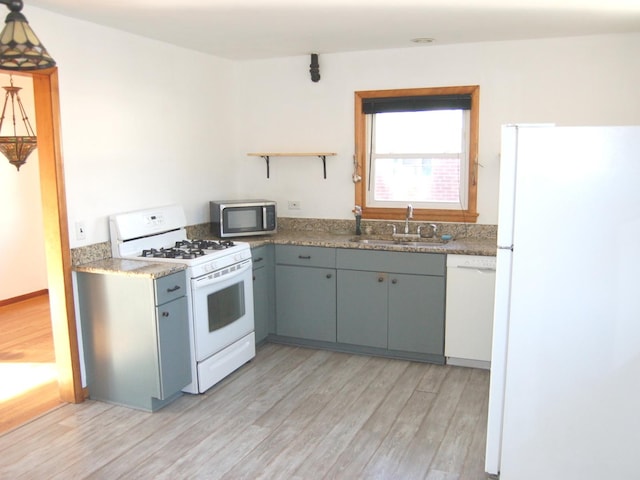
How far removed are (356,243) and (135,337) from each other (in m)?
1.68

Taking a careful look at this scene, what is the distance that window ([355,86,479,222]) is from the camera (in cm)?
428

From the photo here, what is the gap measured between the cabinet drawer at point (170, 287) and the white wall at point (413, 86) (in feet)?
5.52

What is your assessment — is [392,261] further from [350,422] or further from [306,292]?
[350,422]

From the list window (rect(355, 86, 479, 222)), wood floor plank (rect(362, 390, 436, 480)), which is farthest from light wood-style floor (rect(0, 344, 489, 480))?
window (rect(355, 86, 479, 222))

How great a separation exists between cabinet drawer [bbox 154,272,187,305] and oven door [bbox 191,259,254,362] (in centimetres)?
8

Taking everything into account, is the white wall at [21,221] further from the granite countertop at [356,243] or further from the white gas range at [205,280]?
the granite countertop at [356,243]

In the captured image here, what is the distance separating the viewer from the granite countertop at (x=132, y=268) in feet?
10.6

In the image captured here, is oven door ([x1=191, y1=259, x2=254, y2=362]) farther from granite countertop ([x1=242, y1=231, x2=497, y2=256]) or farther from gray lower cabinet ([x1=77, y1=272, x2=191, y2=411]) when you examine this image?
granite countertop ([x1=242, y1=231, x2=497, y2=256])

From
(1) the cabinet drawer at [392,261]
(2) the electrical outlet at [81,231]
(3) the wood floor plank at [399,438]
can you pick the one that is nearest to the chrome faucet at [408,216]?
(1) the cabinet drawer at [392,261]

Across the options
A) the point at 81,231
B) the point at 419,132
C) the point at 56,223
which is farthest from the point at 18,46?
the point at 419,132

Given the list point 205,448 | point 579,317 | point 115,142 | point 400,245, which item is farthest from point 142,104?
point 579,317

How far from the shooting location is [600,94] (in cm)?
392

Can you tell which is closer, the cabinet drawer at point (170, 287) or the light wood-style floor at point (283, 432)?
the light wood-style floor at point (283, 432)

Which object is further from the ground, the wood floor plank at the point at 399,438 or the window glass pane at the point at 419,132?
the window glass pane at the point at 419,132
